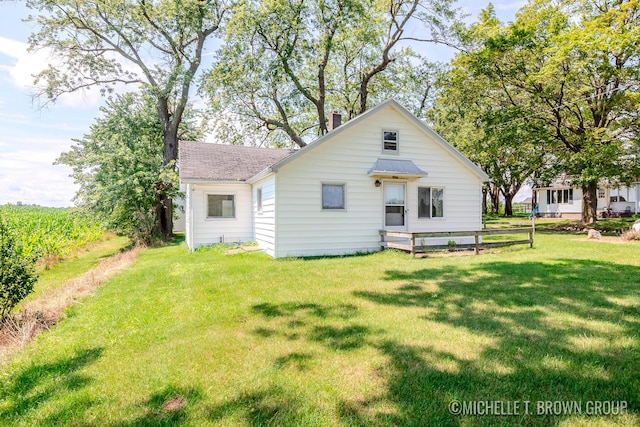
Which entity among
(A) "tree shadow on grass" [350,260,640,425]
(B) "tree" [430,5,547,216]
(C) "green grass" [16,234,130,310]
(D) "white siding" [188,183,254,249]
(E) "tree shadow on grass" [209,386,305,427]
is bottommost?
(C) "green grass" [16,234,130,310]

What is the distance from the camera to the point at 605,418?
2672mm

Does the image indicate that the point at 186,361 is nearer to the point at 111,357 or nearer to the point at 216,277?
the point at 111,357

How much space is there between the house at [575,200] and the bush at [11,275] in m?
36.6

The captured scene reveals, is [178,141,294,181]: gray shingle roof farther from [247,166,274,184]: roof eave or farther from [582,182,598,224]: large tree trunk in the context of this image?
[582,182,598,224]: large tree trunk

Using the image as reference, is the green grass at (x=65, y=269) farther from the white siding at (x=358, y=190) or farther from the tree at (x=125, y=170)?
the white siding at (x=358, y=190)

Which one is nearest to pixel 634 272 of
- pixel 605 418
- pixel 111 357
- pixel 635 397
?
pixel 635 397

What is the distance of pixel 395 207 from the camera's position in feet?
42.5

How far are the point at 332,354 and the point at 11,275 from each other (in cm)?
567

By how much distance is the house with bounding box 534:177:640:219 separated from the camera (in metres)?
31.1

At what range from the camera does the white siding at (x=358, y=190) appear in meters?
11.4

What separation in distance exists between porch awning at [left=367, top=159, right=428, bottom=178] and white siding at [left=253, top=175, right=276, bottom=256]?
3.70 metres

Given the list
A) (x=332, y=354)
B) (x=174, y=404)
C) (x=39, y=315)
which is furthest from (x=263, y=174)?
(x=174, y=404)

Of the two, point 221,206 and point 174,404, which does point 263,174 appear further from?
point 174,404

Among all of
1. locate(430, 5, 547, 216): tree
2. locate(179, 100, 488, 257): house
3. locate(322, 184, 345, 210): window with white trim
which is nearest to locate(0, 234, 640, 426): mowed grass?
locate(179, 100, 488, 257): house
